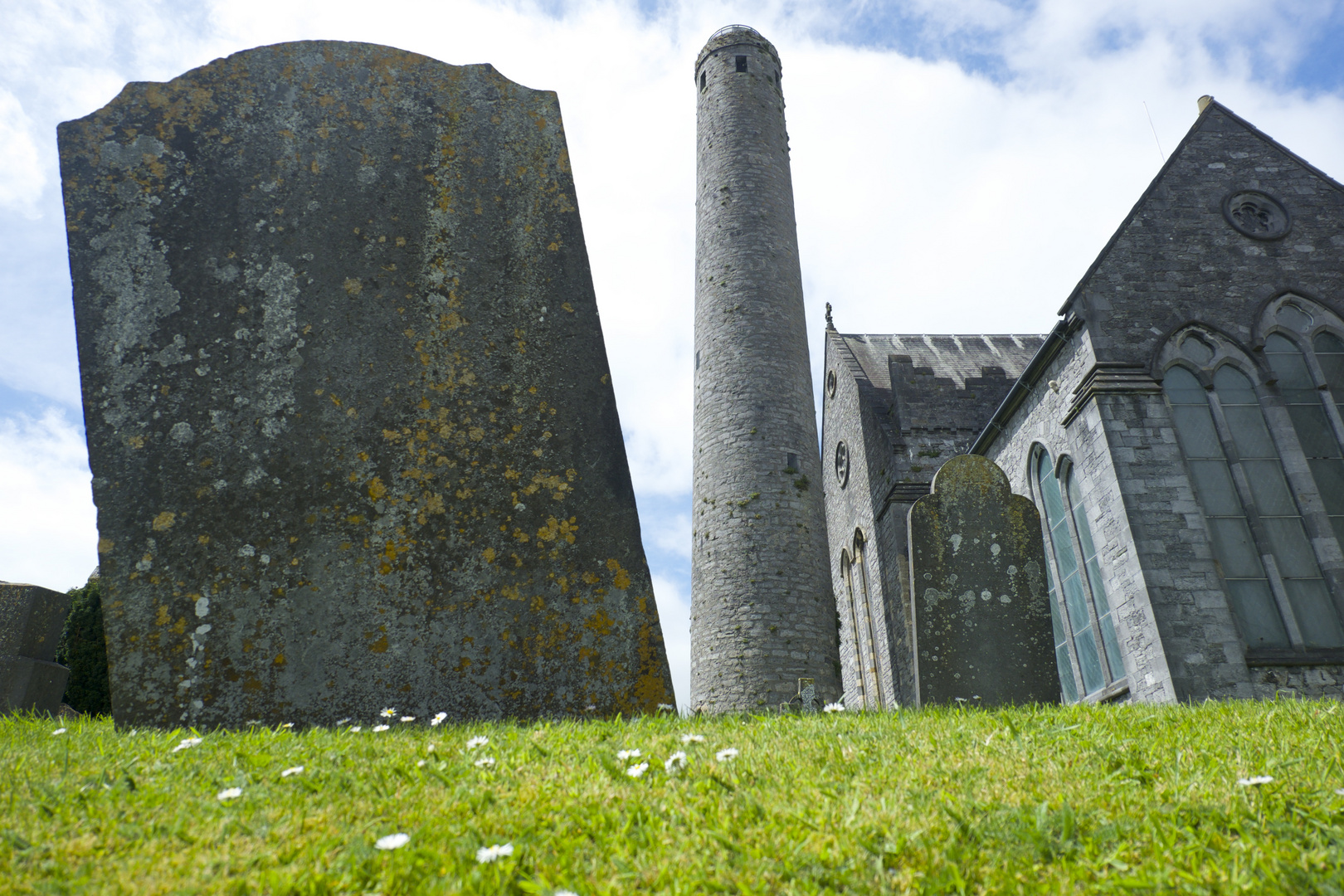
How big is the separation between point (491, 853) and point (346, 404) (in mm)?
2246

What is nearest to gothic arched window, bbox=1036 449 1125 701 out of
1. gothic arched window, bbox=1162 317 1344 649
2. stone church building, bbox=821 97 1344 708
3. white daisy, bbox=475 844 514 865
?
stone church building, bbox=821 97 1344 708

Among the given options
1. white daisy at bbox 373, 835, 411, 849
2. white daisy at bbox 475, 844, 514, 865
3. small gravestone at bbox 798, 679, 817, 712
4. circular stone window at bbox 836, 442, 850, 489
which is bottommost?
white daisy at bbox 475, 844, 514, 865

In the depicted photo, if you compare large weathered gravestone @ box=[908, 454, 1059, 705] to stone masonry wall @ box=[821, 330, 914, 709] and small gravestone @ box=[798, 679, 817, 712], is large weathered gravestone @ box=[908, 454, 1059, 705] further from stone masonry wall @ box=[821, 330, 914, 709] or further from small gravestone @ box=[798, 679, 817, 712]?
stone masonry wall @ box=[821, 330, 914, 709]

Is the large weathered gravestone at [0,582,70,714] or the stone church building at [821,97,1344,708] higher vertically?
the stone church building at [821,97,1344,708]

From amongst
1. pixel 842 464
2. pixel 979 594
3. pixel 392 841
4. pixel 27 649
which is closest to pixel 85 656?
pixel 27 649

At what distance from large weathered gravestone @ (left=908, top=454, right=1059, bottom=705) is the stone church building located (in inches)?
138

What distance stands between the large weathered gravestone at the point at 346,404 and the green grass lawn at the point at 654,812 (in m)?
0.29

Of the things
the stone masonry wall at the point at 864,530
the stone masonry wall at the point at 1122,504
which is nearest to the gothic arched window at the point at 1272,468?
the stone masonry wall at the point at 1122,504

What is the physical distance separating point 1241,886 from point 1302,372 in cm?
1132

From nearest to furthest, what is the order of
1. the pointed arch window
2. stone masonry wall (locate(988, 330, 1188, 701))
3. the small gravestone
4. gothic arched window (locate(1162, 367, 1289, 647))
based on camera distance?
stone masonry wall (locate(988, 330, 1188, 701)), gothic arched window (locate(1162, 367, 1289, 647)), the small gravestone, the pointed arch window

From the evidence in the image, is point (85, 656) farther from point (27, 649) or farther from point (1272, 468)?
point (1272, 468)

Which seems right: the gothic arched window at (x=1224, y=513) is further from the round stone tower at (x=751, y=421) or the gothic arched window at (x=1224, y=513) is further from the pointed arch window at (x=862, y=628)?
the pointed arch window at (x=862, y=628)

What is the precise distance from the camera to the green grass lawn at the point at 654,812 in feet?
6.97

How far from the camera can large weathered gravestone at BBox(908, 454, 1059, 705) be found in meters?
6.50
